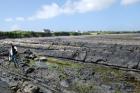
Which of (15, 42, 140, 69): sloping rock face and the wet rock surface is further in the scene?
(15, 42, 140, 69): sloping rock face

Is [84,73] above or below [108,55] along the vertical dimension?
below

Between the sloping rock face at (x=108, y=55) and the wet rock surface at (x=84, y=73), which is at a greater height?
the sloping rock face at (x=108, y=55)

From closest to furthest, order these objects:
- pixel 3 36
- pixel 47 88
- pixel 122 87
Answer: pixel 122 87 → pixel 47 88 → pixel 3 36

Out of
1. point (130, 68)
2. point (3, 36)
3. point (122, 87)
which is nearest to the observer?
point (122, 87)

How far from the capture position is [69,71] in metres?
30.9

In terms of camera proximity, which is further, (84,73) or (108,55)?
(108,55)

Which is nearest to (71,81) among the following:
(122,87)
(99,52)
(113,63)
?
(122,87)

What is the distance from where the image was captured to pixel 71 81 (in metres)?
27.3

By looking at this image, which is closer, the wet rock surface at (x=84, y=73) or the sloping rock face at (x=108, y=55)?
the wet rock surface at (x=84, y=73)

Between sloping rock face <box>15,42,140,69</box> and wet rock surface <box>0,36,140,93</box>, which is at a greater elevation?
sloping rock face <box>15,42,140,69</box>

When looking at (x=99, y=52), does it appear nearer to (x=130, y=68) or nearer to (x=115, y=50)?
(x=115, y=50)

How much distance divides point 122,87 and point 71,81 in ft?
16.5

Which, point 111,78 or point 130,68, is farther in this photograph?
point 130,68

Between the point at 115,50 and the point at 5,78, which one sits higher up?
the point at 115,50
